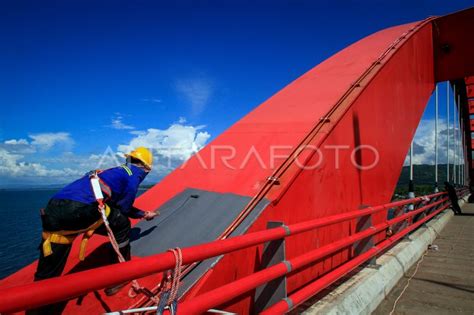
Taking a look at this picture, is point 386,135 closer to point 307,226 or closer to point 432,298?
point 432,298

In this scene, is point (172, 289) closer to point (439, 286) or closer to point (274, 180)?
point (274, 180)

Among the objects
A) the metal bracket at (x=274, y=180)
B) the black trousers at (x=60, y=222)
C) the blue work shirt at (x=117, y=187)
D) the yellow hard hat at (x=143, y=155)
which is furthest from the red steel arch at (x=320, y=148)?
the yellow hard hat at (x=143, y=155)

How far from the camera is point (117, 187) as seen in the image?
278cm

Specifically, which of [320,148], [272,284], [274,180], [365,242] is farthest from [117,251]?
[365,242]

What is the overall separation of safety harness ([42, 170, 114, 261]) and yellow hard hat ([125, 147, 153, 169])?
16.5 inches

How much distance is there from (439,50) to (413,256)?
583 centimetres

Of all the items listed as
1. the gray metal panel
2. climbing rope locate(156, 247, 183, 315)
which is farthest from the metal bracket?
climbing rope locate(156, 247, 183, 315)

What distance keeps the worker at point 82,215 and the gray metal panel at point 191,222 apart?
369 mm

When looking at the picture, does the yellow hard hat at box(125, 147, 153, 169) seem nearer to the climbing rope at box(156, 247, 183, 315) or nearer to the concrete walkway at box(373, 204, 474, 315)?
the climbing rope at box(156, 247, 183, 315)

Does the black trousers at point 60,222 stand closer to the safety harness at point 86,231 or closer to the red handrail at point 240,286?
the safety harness at point 86,231

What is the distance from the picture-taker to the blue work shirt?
99.6 inches

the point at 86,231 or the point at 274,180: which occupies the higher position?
the point at 274,180

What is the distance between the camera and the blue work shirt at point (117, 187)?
2529 millimetres

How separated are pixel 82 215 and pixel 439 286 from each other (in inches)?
170
